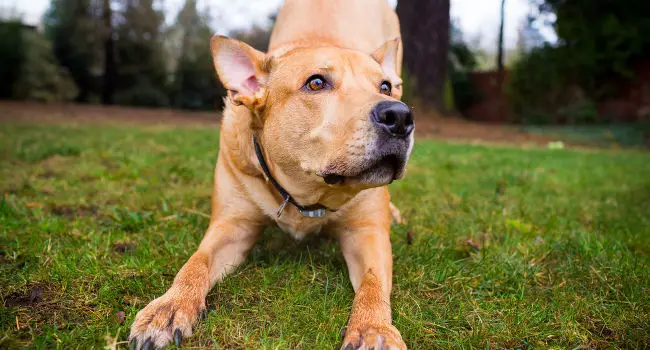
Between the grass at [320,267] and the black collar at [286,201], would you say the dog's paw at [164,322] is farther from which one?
the black collar at [286,201]

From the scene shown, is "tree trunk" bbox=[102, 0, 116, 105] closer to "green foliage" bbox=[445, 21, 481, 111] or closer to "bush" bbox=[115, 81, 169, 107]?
"bush" bbox=[115, 81, 169, 107]

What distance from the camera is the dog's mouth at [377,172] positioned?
246 centimetres

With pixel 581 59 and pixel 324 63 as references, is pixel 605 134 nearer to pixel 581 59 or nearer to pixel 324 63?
pixel 581 59

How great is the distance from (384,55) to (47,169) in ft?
12.7

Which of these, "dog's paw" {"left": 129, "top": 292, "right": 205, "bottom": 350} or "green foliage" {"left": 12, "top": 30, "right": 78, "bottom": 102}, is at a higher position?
"green foliage" {"left": 12, "top": 30, "right": 78, "bottom": 102}

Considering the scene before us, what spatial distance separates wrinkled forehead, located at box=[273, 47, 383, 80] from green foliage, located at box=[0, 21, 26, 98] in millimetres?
16670

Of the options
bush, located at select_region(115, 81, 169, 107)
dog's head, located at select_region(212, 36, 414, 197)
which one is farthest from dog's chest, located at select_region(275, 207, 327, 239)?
bush, located at select_region(115, 81, 169, 107)

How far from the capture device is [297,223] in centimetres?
320

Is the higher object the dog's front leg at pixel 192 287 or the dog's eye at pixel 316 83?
the dog's eye at pixel 316 83

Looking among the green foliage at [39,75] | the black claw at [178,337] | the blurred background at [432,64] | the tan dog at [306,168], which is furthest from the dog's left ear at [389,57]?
the green foliage at [39,75]

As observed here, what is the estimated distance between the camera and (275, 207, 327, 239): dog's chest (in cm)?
319

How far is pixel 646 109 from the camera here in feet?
55.5

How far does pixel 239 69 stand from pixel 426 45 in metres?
12.0

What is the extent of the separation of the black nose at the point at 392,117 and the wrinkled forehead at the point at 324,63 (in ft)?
1.78
